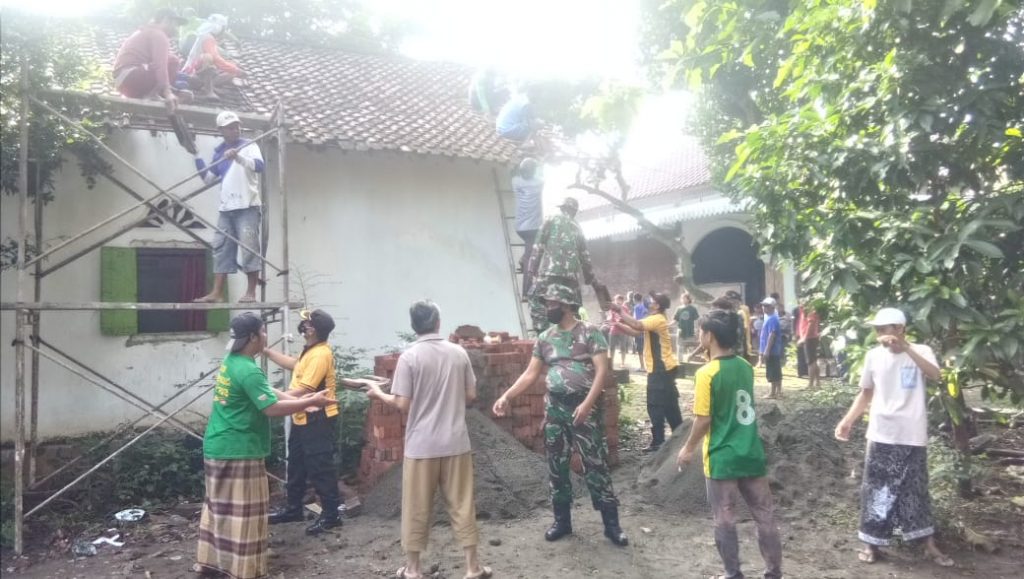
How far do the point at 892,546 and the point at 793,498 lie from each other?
1.06 meters

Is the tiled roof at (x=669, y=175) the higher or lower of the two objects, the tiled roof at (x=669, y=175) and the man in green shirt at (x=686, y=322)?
the higher

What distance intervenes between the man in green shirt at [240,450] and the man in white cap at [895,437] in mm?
3540

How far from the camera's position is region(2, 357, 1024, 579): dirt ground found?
474 cm

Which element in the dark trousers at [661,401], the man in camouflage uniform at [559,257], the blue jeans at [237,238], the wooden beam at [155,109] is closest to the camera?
the man in camouflage uniform at [559,257]

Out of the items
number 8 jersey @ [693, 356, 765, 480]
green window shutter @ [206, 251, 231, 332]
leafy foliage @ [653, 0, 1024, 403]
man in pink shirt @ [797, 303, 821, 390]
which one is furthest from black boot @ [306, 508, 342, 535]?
man in pink shirt @ [797, 303, 821, 390]

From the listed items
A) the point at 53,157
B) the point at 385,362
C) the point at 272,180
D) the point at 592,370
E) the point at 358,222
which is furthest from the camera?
the point at 358,222

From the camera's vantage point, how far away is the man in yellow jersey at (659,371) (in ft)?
24.3

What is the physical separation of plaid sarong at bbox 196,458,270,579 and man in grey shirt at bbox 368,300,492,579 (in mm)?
936

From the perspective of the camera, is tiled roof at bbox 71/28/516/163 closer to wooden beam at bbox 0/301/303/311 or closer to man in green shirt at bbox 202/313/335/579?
wooden beam at bbox 0/301/303/311

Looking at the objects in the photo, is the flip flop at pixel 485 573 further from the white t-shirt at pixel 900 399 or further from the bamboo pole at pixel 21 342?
the bamboo pole at pixel 21 342

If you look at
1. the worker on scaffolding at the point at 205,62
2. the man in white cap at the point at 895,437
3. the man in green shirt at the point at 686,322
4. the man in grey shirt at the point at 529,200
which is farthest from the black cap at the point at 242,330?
the man in green shirt at the point at 686,322

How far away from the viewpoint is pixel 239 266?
6809mm

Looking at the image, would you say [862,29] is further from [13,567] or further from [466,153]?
[13,567]

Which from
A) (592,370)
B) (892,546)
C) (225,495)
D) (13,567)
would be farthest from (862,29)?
(13,567)
